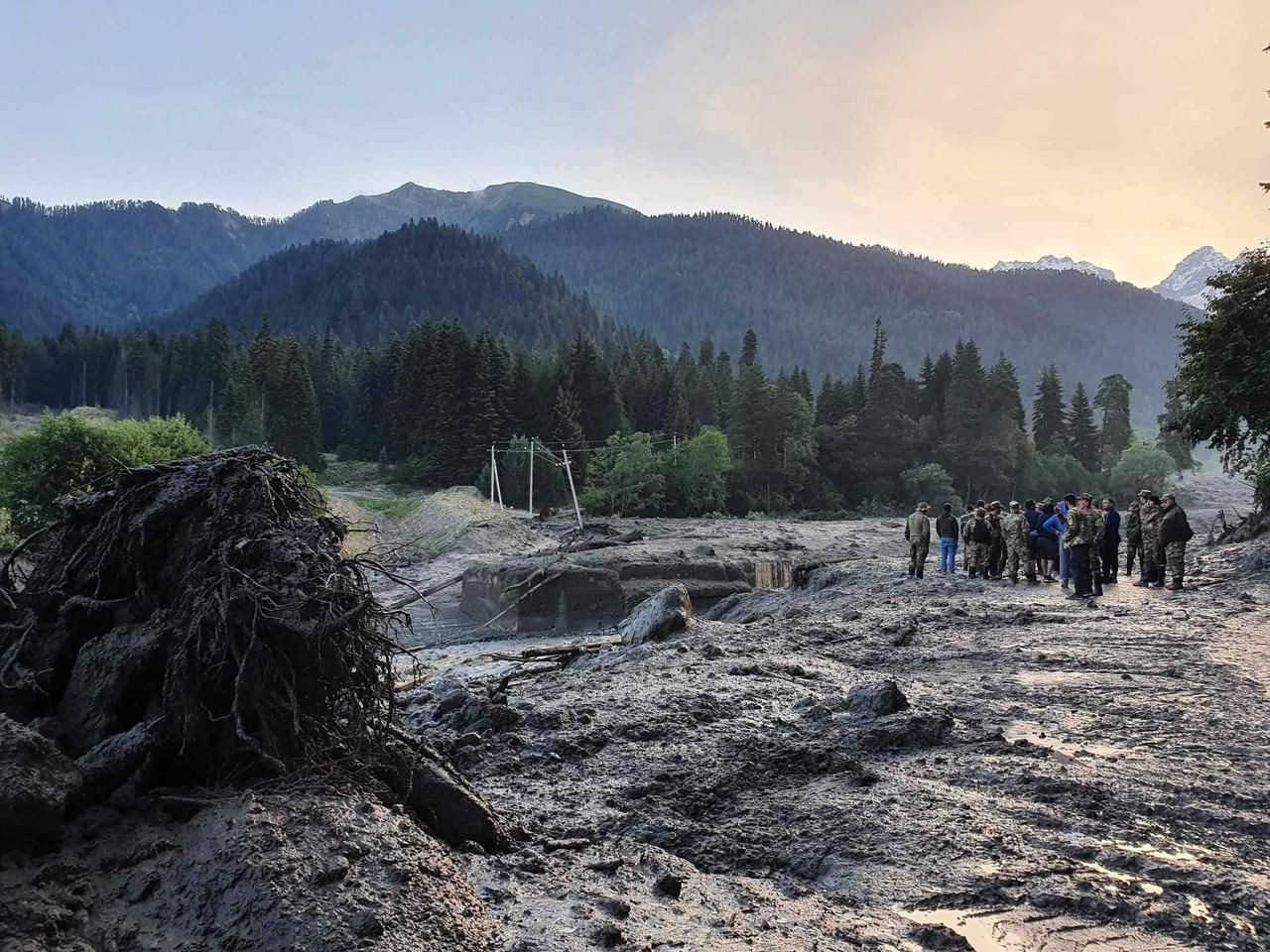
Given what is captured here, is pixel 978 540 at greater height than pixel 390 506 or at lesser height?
greater

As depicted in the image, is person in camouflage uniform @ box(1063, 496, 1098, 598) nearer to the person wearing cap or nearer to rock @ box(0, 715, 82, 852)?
the person wearing cap

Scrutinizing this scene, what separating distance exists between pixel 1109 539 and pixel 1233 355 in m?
5.82

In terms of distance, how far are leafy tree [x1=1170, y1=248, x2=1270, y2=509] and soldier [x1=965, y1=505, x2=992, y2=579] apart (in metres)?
5.94

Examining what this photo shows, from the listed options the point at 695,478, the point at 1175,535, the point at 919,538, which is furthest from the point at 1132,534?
the point at 695,478

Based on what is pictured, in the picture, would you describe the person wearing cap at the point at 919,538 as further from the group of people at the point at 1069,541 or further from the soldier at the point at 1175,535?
the soldier at the point at 1175,535

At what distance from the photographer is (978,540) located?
20516 mm

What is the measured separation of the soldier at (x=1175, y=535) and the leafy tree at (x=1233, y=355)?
4.51 m

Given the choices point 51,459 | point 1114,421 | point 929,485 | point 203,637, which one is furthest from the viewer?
point 1114,421

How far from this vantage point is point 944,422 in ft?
255

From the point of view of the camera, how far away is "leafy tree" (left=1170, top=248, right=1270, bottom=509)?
19.5m

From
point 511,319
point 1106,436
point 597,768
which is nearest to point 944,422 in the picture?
point 1106,436

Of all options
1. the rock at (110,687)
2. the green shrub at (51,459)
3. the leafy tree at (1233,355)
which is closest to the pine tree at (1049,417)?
the leafy tree at (1233,355)

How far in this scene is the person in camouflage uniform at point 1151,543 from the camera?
58.0 feet

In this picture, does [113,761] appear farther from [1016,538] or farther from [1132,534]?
[1132,534]
